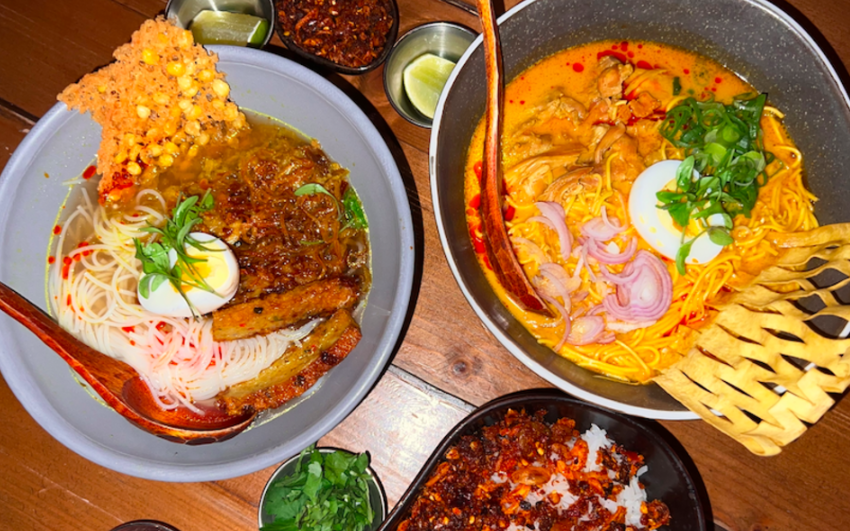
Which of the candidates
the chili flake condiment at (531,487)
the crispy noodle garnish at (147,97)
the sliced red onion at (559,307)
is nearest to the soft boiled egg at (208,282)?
the crispy noodle garnish at (147,97)

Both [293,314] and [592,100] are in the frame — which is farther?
[592,100]

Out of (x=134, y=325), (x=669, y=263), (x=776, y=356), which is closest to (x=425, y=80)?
(x=669, y=263)

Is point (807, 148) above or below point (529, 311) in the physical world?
above

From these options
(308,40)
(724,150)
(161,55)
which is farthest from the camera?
(308,40)

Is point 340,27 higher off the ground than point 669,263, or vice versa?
point 340,27

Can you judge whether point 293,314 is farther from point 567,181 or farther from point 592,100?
point 592,100

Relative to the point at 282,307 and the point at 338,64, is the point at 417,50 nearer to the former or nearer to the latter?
the point at 338,64

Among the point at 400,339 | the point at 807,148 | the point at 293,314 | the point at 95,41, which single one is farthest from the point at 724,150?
the point at 95,41

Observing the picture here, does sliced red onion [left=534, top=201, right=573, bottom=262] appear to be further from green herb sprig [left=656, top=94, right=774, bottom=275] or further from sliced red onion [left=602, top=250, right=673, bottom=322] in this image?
green herb sprig [left=656, top=94, right=774, bottom=275]
